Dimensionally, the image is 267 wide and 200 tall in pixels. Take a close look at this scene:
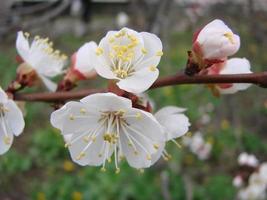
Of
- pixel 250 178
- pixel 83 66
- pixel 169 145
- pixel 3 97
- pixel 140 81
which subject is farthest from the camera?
pixel 169 145

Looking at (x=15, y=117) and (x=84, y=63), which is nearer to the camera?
(x=15, y=117)

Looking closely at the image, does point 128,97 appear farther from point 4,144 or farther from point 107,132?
point 4,144

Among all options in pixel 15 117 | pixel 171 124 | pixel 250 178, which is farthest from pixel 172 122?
pixel 250 178

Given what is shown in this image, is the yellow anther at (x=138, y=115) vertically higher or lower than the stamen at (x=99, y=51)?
lower

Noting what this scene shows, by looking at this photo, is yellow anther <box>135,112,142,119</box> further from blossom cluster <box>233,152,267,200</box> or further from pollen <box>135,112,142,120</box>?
blossom cluster <box>233,152,267,200</box>

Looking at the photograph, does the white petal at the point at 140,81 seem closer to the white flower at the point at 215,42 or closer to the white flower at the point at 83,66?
the white flower at the point at 215,42

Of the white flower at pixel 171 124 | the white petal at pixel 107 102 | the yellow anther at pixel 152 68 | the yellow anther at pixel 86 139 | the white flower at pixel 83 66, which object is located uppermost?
the yellow anther at pixel 152 68

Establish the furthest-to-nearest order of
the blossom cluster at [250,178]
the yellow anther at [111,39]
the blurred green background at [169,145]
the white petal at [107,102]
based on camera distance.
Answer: the blurred green background at [169,145]
the blossom cluster at [250,178]
the yellow anther at [111,39]
the white petal at [107,102]

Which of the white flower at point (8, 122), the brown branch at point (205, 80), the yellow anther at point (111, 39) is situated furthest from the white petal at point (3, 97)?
the yellow anther at point (111, 39)
